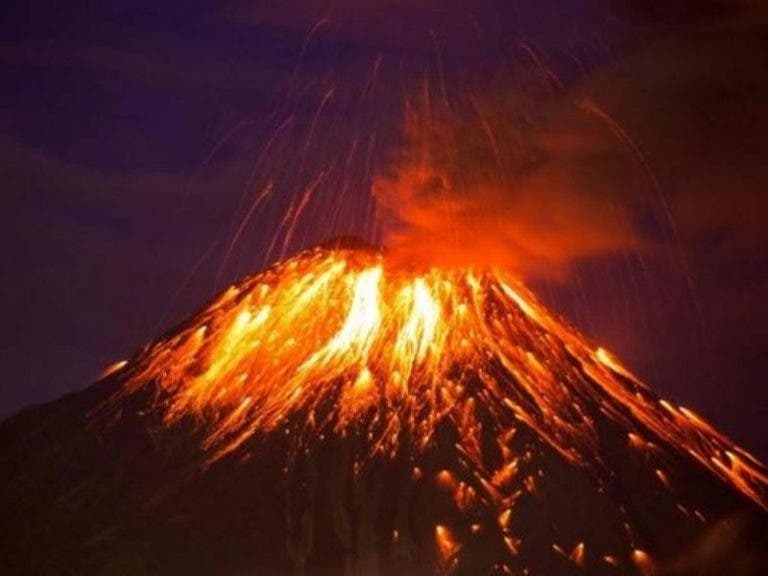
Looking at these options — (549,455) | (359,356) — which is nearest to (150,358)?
(359,356)

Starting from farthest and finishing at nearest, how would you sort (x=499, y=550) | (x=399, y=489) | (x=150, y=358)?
(x=150, y=358) < (x=399, y=489) < (x=499, y=550)

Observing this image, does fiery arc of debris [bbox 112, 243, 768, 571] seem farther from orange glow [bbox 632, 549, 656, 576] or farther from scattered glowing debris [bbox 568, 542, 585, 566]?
orange glow [bbox 632, 549, 656, 576]

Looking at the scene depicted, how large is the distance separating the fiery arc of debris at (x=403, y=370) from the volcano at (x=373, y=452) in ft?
0.38

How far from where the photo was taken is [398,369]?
65.9m

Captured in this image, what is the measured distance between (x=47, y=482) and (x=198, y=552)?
14197mm

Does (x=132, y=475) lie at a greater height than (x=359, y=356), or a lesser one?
lesser

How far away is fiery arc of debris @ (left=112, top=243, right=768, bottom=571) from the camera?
62406mm

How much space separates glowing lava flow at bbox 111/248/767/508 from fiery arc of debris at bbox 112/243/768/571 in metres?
→ 0.08

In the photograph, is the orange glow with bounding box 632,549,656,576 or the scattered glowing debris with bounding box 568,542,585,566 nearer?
the scattered glowing debris with bounding box 568,542,585,566

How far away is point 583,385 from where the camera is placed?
6738cm

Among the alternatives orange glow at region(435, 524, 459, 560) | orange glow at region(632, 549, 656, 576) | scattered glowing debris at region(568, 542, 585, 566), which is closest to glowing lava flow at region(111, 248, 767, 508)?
orange glow at region(435, 524, 459, 560)

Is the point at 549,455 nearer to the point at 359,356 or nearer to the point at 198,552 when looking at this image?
the point at 359,356

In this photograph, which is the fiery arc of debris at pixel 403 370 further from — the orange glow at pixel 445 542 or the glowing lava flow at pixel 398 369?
the orange glow at pixel 445 542

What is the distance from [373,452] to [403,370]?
602cm
